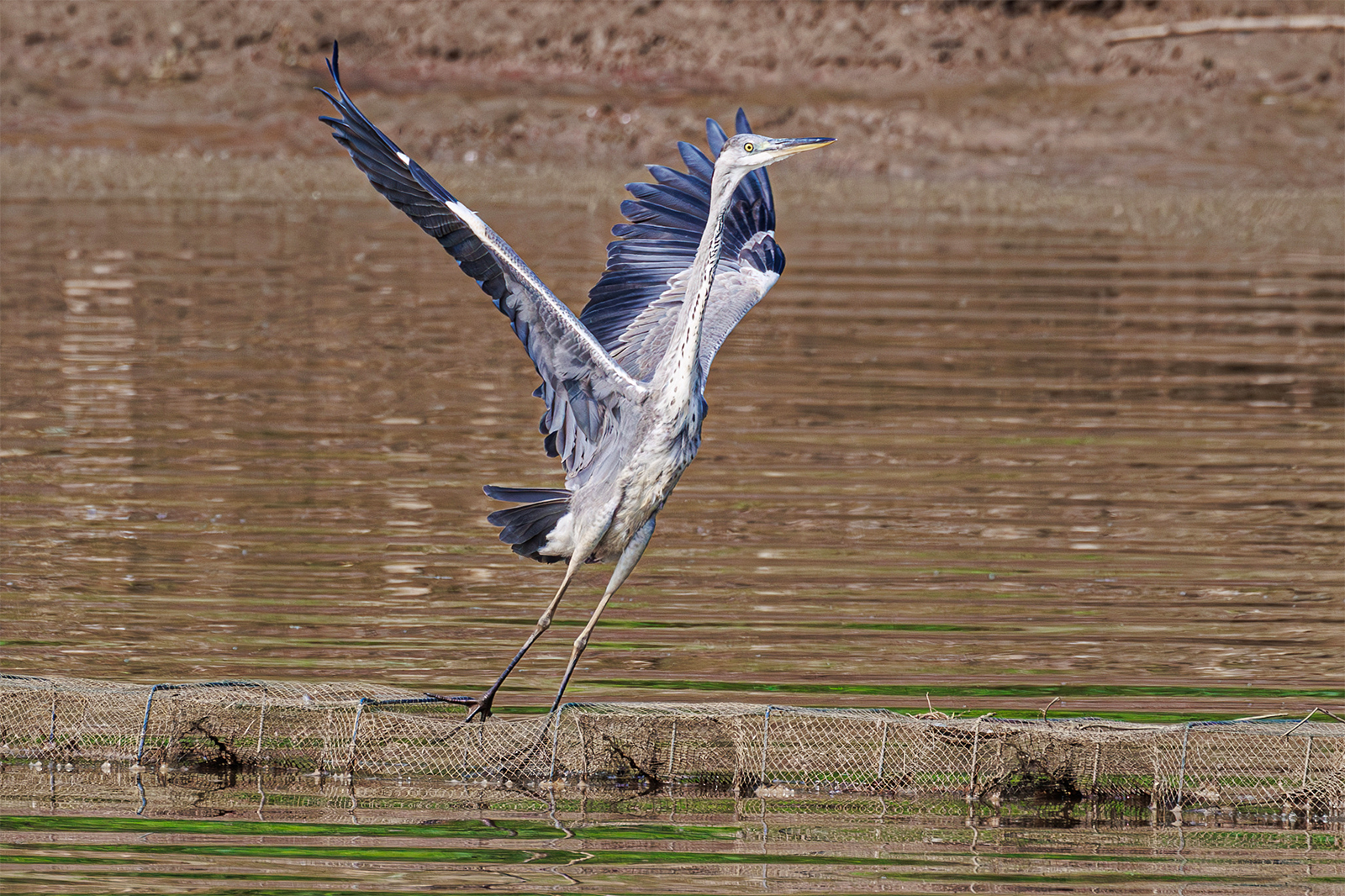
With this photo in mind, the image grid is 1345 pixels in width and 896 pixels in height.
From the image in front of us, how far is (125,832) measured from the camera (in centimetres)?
671

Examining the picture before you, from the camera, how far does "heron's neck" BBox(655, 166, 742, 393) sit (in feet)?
24.2

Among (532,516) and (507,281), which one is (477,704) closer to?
(532,516)

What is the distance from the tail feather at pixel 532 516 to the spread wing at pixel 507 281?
34 cm

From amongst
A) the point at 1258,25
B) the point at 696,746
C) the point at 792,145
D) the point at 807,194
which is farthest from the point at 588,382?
the point at 807,194

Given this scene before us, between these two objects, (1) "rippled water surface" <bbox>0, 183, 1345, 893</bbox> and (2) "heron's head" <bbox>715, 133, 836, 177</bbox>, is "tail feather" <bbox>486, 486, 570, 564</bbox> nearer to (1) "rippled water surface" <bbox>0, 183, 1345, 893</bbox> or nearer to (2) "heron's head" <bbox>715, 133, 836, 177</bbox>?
(1) "rippled water surface" <bbox>0, 183, 1345, 893</bbox>

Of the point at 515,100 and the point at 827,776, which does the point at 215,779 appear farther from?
the point at 515,100

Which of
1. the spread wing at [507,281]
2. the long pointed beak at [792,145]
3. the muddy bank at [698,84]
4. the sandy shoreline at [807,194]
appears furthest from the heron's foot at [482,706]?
the muddy bank at [698,84]

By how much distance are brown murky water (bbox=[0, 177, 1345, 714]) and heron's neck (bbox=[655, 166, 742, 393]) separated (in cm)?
151

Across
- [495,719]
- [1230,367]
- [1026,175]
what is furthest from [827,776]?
[1026,175]

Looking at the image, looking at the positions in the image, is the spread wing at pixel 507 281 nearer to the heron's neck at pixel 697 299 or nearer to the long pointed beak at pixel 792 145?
the heron's neck at pixel 697 299

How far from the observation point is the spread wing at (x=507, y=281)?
723cm

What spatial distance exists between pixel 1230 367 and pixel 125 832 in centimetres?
1202

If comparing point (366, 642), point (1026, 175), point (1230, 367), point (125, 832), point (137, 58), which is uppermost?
point (137, 58)

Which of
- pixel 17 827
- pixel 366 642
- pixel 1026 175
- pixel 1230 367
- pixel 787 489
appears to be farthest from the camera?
pixel 1026 175
